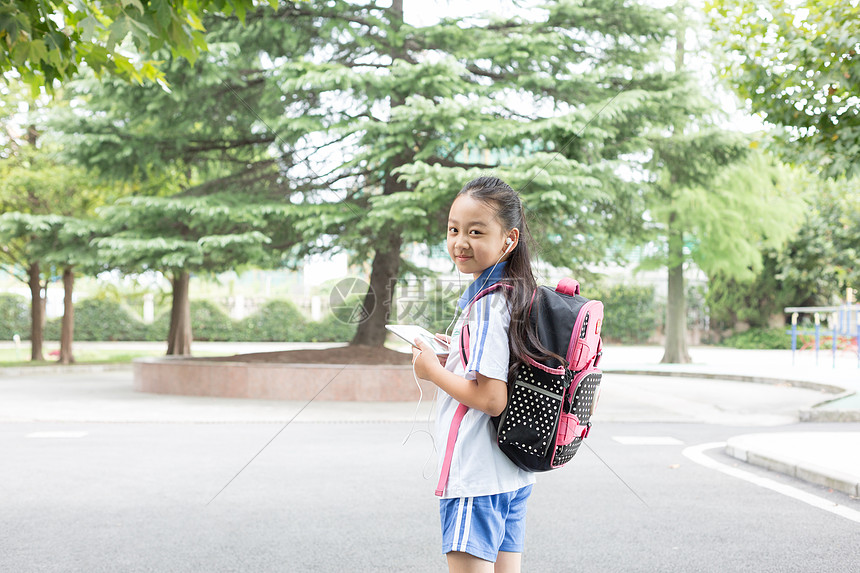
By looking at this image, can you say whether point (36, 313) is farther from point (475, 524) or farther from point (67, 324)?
point (475, 524)

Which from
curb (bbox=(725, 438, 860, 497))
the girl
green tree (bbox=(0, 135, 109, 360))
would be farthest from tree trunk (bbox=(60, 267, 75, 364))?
the girl

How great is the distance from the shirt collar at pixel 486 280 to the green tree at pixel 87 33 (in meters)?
3.00

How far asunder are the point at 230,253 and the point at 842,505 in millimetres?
9967

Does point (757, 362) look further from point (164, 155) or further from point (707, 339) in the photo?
point (164, 155)

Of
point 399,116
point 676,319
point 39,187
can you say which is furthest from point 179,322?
point 676,319

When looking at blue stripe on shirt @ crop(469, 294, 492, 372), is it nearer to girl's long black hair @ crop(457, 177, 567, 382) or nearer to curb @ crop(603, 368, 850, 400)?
girl's long black hair @ crop(457, 177, 567, 382)

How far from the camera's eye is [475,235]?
227cm

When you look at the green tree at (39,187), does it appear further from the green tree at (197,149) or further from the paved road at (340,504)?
the paved road at (340,504)

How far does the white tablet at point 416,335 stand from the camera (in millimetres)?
2235

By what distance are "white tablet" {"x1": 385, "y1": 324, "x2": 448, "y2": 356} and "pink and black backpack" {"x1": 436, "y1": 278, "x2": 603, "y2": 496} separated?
0.10 metres

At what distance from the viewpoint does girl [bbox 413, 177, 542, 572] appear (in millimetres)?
2150

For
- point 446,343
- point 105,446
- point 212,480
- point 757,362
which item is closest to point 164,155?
point 105,446

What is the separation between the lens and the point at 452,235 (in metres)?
2.30

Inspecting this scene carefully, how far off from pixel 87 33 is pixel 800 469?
21.8 feet
